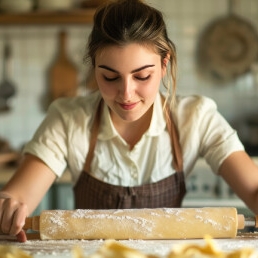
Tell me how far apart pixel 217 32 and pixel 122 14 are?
167 cm

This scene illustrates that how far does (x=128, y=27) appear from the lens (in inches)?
43.2

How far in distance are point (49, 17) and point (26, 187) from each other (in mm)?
1621

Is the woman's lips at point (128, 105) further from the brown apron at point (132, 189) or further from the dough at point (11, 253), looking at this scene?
the dough at point (11, 253)

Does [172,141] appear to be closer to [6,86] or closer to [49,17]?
[49,17]

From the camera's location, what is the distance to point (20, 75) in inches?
108

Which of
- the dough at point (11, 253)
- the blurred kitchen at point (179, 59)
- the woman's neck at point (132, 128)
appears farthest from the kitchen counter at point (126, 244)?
the blurred kitchen at point (179, 59)

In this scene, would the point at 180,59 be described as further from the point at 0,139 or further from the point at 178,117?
the point at 178,117

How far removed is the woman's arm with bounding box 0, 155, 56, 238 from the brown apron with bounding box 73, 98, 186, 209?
11 cm

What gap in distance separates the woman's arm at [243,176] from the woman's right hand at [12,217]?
47cm

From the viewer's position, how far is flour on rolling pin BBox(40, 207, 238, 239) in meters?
0.95

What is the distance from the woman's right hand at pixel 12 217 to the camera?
3.10ft

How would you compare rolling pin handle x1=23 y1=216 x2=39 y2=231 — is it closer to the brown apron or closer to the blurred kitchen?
the brown apron

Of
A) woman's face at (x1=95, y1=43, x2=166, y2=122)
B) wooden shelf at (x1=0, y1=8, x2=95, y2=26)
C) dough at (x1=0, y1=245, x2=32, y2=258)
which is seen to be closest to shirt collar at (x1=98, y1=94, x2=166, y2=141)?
woman's face at (x1=95, y1=43, x2=166, y2=122)

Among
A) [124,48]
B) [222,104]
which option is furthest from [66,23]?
[124,48]
